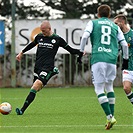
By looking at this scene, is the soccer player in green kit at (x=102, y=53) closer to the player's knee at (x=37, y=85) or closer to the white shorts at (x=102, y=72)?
the white shorts at (x=102, y=72)

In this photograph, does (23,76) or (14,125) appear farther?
(23,76)

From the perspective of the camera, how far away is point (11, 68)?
29484mm

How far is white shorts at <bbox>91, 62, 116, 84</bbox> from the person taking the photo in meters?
11.4

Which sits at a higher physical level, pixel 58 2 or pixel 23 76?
pixel 58 2

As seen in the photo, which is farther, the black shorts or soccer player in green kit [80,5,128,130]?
the black shorts

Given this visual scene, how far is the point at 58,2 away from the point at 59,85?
4489 millimetres

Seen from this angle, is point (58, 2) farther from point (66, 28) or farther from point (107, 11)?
point (107, 11)

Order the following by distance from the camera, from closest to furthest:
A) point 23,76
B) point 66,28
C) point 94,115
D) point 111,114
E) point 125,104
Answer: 1. point 111,114
2. point 94,115
3. point 125,104
4. point 66,28
5. point 23,76

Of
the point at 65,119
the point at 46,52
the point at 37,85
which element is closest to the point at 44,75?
the point at 37,85

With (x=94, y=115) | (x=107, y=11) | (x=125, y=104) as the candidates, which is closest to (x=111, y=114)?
(x=107, y=11)

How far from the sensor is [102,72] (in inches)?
448

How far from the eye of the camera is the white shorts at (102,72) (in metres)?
11.4

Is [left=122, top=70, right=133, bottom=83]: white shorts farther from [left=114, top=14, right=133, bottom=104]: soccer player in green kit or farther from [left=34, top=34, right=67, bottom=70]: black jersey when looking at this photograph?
[left=34, top=34, right=67, bottom=70]: black jersey

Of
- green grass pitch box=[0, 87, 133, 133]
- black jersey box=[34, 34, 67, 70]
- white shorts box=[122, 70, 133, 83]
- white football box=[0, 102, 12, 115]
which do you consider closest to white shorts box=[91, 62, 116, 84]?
green grass pitch box=[0, 87, 133, 133]
